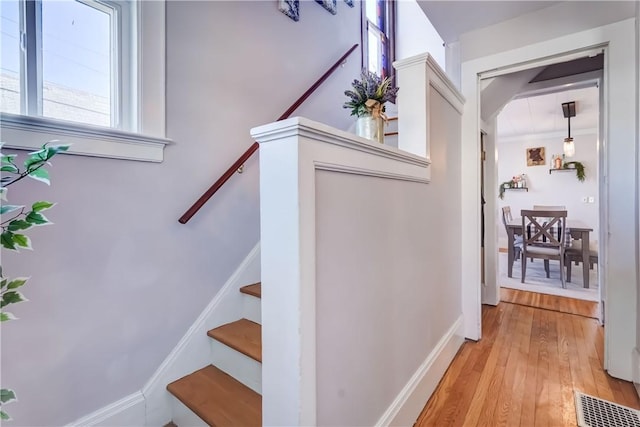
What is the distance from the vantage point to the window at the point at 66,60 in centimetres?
120

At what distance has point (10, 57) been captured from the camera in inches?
46.7

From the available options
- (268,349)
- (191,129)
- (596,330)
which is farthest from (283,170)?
(596,330)

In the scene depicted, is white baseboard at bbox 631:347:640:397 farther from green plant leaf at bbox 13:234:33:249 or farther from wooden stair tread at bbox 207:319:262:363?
green plant leaf at bbox 13:234:33:249

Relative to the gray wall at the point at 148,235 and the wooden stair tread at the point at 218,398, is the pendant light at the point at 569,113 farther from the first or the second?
the wooden stair tread at the point at 218,398

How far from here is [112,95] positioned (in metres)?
1.46

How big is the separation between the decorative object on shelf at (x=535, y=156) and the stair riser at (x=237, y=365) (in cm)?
747

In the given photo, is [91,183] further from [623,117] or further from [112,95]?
[623,117]

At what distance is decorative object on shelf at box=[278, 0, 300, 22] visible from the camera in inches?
89.1

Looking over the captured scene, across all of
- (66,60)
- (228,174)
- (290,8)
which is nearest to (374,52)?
(290,8)

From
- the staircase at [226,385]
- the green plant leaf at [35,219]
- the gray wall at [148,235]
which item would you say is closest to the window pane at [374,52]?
the gray wall at [148,235]

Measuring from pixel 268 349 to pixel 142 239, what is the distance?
36.3 inches

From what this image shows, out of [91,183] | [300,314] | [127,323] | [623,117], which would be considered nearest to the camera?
[300,314]

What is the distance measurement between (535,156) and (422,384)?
22.6 feet

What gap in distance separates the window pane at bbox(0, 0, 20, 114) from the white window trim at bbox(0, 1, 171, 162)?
0.21m
